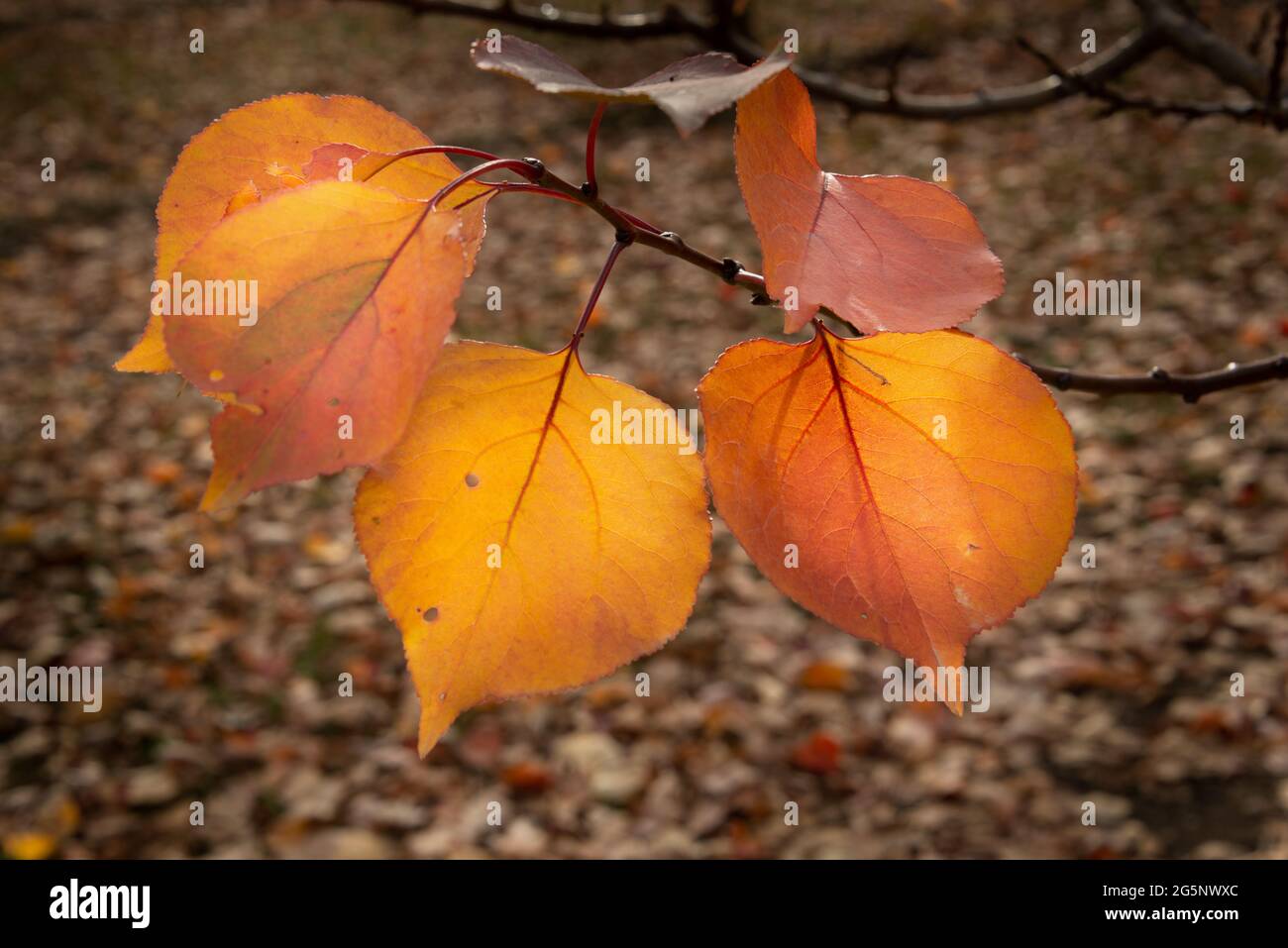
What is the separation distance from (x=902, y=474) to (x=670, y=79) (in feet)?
0.73

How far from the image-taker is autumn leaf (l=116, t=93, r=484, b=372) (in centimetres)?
55

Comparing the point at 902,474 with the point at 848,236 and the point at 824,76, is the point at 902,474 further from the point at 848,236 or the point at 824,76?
the point at 824,76

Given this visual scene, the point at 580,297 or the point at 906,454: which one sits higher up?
the point at 580,297

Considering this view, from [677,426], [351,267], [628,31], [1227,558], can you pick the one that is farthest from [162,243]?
[1227,558]

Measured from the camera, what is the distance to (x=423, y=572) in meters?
0.52

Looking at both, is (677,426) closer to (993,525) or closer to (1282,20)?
(993,525)

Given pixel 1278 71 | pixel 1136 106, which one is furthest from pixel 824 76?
pixel 1278 71

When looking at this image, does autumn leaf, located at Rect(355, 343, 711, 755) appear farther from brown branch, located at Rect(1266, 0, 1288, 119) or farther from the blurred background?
the blurred background

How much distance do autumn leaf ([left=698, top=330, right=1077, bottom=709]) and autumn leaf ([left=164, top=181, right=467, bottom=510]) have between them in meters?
0.15

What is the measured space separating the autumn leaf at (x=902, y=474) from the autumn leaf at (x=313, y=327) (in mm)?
145

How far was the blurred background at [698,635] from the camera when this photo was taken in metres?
2.39

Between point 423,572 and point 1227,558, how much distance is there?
9.75 ft

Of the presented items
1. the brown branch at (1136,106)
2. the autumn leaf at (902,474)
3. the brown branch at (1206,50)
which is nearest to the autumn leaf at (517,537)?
the autumn leaf at (902,474)

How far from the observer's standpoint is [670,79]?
50 cm
